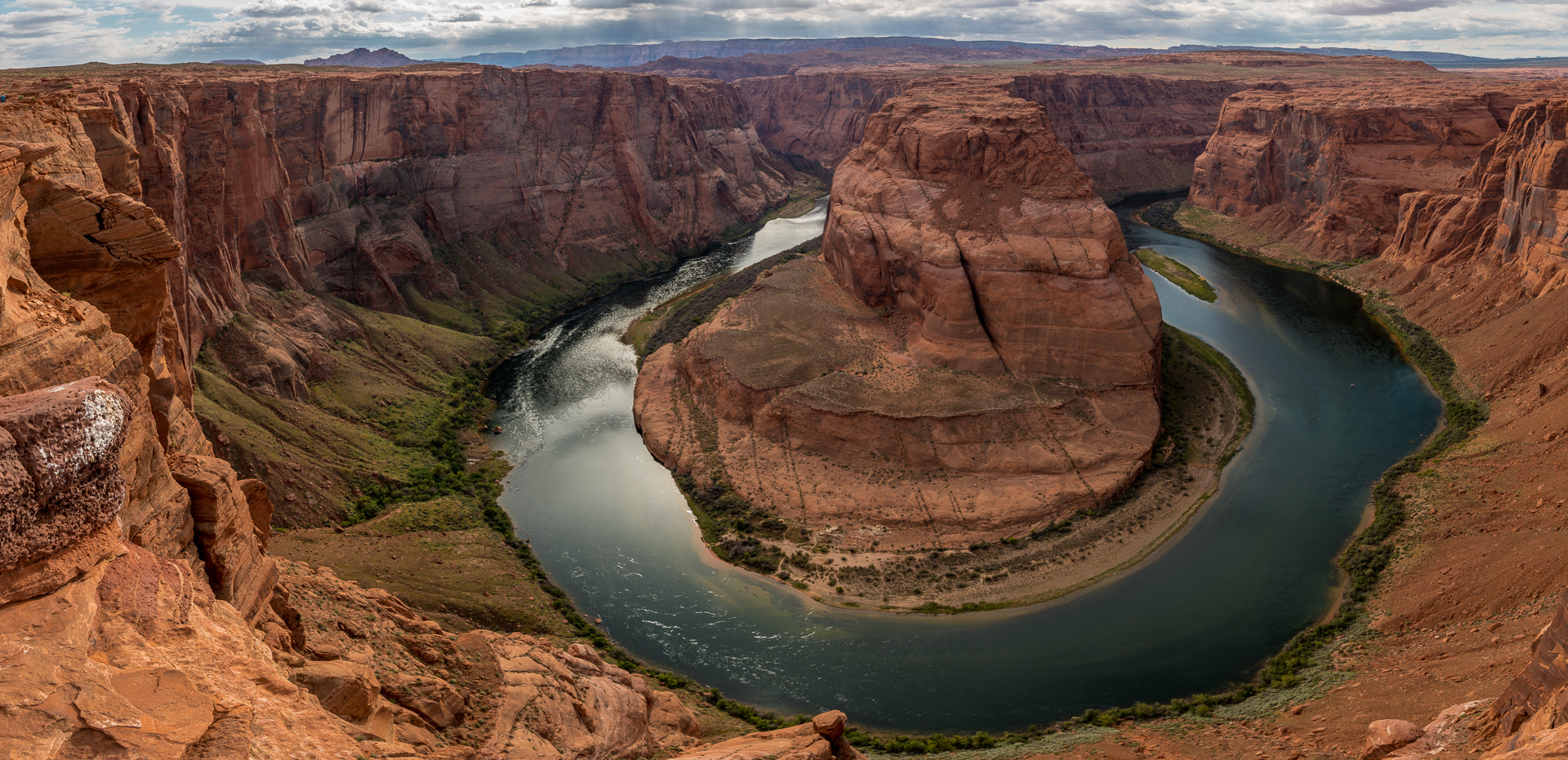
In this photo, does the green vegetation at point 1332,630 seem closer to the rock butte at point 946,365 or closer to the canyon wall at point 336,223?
the rock butte at point 946,365

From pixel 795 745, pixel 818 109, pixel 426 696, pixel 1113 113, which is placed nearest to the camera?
pixel 426 696

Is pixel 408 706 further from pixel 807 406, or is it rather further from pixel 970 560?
pixel 807 406

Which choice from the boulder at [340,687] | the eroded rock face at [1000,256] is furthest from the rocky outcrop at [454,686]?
the eroded rock face at [1000,256]

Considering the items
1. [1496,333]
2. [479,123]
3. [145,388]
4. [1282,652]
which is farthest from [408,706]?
[479,123]

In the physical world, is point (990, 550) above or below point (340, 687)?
below

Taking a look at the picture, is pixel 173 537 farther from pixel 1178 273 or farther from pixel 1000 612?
pixel 1178 273

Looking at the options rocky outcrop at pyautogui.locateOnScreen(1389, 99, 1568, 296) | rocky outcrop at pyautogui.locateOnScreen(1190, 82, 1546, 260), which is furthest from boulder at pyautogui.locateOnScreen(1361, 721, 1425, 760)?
rocky outcrop at pyautogui.locateOnScreen(1190, 82, 1546, 260)

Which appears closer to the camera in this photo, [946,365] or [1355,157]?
[946,365]

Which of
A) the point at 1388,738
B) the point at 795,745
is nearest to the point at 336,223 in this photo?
the point at 795,745
